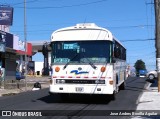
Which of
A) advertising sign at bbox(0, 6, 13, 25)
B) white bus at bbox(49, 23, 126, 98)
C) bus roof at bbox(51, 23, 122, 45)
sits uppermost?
advertising sign at bbox(0, 6, 13, 25)

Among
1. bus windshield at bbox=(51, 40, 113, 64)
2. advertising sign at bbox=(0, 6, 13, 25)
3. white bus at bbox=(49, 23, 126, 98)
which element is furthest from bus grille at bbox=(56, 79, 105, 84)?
advertising sign at bbox=(0, 6, 13, 25)

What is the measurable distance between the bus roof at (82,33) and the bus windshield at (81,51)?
19cm

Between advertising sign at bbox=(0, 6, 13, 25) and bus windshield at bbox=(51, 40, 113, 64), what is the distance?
23023 mm

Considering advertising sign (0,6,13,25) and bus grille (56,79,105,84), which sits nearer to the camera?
bus grille (56,79,105,84)

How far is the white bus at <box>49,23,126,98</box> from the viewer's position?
16953 mm

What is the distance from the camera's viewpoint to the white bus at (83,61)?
55.6 ft

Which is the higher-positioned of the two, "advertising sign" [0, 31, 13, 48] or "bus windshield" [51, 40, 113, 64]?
"advertising sign" [0, 31, 13, 48]

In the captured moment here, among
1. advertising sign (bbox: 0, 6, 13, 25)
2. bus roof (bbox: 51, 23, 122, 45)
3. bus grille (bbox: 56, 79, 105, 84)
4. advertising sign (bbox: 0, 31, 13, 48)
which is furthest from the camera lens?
advertising sign (bbox: 0, 6, 13, 25)

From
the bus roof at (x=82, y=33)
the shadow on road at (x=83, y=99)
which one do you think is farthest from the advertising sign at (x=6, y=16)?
the bus roof at (x=82, y=33)

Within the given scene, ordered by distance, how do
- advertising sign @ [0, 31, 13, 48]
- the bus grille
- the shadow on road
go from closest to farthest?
the bus grille → the shadow on road → advertising sign @ [0, 31, 13, 48]

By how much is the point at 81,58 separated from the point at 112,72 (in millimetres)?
1504

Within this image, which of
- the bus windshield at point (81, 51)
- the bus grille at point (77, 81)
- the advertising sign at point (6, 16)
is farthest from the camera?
the advertising sign at point (6, 16)

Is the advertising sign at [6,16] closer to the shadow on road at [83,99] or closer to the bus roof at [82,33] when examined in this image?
the shadow on road at [83,99]

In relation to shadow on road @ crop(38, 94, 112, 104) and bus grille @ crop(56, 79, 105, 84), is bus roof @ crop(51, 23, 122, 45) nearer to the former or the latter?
bus grille @ crop(56, 79, 105, 84)
